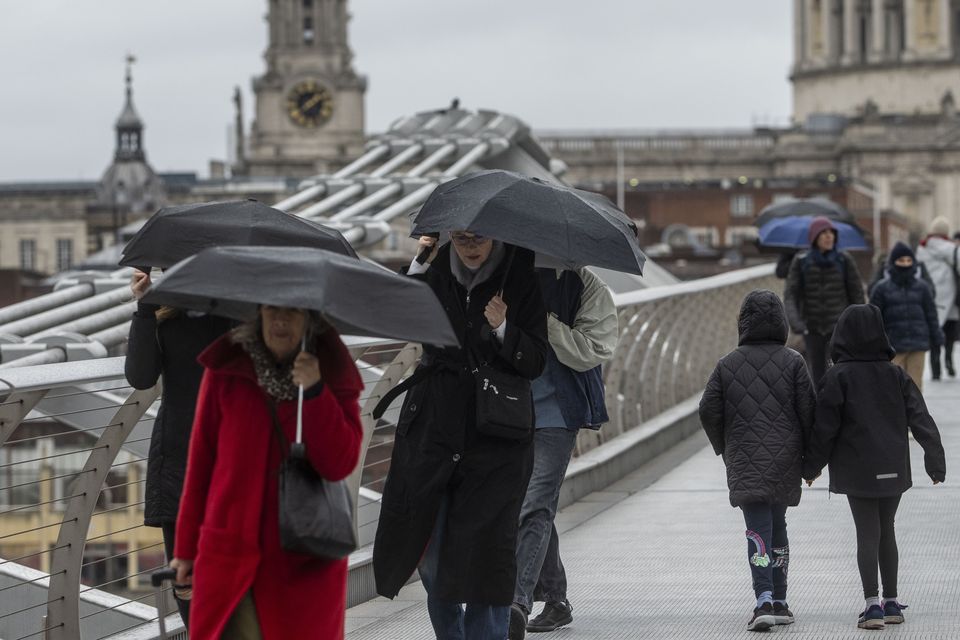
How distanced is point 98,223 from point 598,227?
130361mm

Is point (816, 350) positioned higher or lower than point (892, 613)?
higher

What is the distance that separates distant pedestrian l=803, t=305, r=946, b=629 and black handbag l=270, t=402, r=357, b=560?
338 cm

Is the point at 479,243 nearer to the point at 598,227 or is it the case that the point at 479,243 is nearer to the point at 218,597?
the point at 598,227

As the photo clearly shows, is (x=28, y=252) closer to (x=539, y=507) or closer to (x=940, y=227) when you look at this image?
(x=940, y=227)

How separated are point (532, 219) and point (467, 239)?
295 mm

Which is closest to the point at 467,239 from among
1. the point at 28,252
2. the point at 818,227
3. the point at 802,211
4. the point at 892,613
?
the point at 892,613

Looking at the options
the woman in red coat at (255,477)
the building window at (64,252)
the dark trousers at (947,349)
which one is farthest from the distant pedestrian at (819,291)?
the building window at (64,252)

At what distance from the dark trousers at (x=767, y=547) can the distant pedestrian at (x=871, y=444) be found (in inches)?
9.3

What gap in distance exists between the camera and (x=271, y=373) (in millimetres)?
5559

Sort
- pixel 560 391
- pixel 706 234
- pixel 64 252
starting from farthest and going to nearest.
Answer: pixel 64 252 → pixel 706 234 → pixel 560 391

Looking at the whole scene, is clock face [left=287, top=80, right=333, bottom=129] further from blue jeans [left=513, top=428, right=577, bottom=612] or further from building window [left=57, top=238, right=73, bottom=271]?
blue jeans [left=513, top=428, right=577, bottom=612]

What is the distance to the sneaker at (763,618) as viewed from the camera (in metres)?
8.48

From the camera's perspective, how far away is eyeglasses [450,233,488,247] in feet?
23.6

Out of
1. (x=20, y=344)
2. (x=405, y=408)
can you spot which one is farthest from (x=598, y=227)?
(x=20, y=344)
